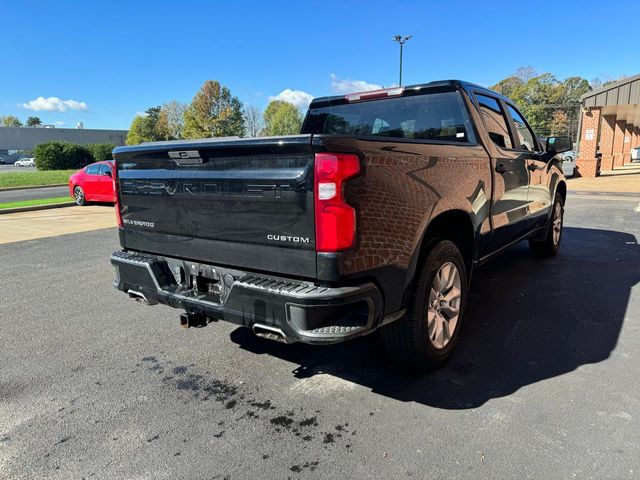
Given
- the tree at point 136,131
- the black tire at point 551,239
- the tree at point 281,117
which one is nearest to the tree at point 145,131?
the tree at point 136,131

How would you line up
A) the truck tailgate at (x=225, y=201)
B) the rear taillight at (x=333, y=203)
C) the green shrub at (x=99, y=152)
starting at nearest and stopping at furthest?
the rear taillight at (x=333, y=203), the truck tailgate at (x=225, y=201), the green shrub at (x=99, y=152)

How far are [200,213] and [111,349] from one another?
5.57 feet

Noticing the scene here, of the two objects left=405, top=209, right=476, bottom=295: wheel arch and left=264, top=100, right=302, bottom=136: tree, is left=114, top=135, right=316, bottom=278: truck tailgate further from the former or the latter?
left=264, top=100, right=302, bottom=136: tree

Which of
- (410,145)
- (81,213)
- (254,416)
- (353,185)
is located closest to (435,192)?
(410,145)

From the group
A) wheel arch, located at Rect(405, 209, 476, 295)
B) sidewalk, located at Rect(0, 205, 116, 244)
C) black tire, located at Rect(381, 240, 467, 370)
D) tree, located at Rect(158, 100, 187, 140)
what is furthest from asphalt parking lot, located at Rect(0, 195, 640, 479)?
tree, located at Rect(158, 100, 187, 140)

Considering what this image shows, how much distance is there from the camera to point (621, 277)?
Result: 561 cm

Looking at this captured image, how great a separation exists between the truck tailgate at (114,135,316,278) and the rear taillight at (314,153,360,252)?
5cm

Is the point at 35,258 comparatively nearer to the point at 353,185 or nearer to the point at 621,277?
the point at 353,185

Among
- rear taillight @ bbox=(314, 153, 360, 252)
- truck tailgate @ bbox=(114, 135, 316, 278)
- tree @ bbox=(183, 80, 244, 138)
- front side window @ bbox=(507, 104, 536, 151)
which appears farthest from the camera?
tree @ bbox=(183, 80, 244, 138)

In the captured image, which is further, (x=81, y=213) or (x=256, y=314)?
(x=81, y=213)

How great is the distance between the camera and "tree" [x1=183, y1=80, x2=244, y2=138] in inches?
2185

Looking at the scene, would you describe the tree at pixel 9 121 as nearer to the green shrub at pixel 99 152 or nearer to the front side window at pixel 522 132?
the green shrub at pixel 99 152

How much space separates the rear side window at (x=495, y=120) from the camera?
4.20 meters

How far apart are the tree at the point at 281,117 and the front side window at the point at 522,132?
63127 mm
